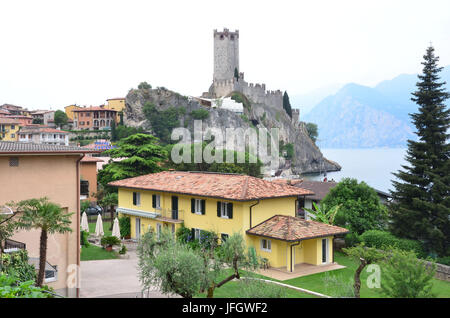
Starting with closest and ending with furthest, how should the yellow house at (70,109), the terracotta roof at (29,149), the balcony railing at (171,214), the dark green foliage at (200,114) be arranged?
the terracotta roof at (29,149) < the balcony railing at (171,214) < the dark green foliage at (200,114) < the yellow house at (70,109)

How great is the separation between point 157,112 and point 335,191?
297 ft

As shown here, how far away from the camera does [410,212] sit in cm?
2920

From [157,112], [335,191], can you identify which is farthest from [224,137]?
[335,191]

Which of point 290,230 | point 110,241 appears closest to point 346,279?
point 290,230

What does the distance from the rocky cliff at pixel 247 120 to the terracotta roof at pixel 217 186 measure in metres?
83.5

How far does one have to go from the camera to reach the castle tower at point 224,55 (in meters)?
153

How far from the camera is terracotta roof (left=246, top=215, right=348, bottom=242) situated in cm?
2431

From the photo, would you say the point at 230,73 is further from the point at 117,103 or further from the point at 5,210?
the point at 5,210

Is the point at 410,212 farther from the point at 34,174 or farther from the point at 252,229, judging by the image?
the point at 34,174

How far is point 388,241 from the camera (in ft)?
94.9

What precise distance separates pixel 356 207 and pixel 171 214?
12771 millimetres

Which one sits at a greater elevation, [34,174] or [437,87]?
[437,87]

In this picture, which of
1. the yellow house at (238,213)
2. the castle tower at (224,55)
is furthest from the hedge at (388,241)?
the castle tower at (224,55)

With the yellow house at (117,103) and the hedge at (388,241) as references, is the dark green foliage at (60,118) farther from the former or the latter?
the hedge at (388,241)
